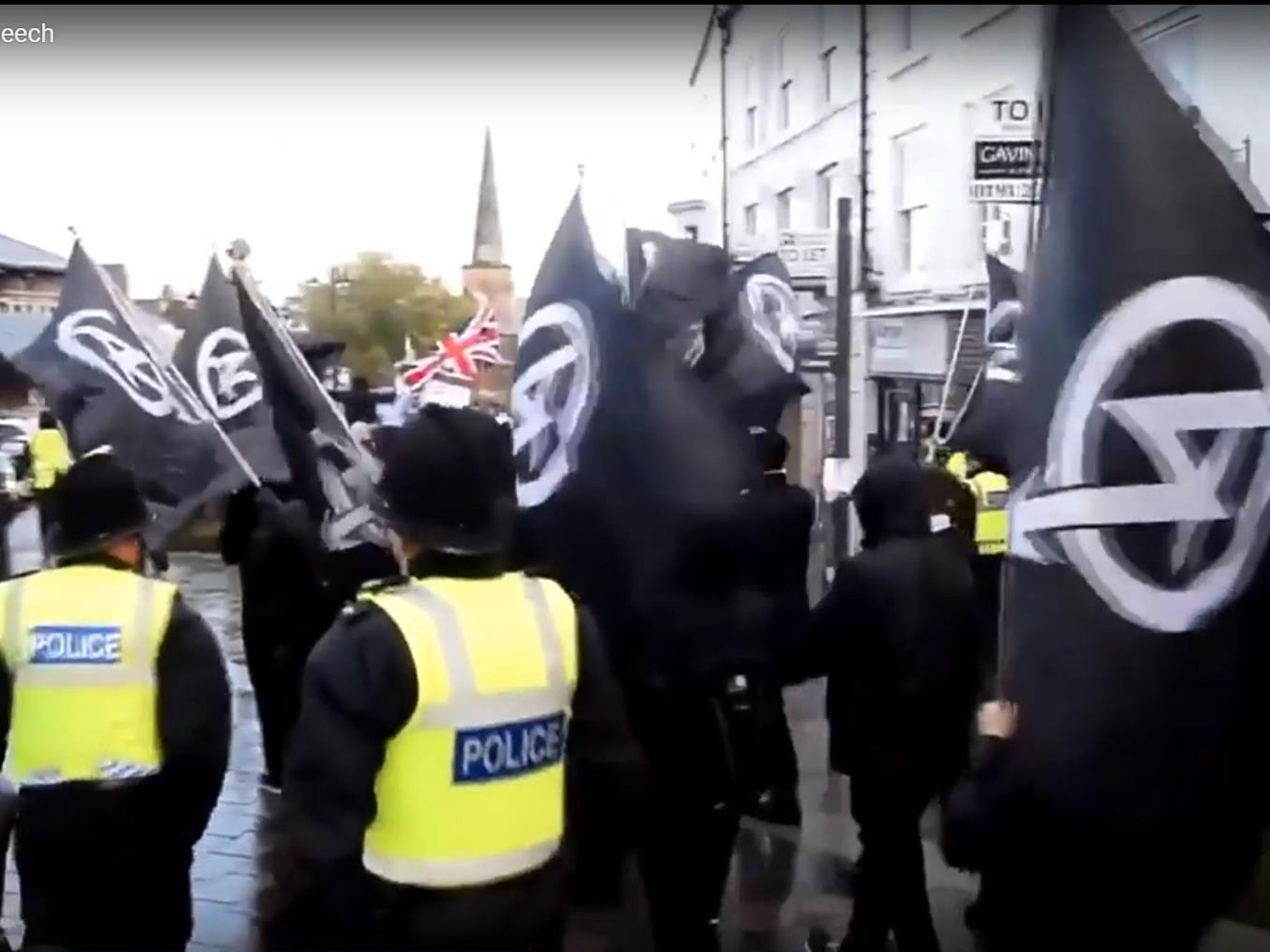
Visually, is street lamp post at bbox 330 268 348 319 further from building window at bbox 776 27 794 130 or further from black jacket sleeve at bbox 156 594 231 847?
black jacket sleeve at bbox 156 594 231 847

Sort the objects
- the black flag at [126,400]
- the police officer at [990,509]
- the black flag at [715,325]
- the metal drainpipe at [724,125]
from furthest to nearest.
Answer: the metal drainpipe at [724,125]
the police officer at [990,509]
the black flag at [126,400]
the black flag at [715,325]

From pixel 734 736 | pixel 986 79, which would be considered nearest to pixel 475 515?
pixel 734 736

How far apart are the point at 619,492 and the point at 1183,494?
2346mm

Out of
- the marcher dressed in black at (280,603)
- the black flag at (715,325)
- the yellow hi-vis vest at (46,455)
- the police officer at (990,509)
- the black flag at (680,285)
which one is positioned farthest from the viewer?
the yellow hi-vis vest at (46,455)

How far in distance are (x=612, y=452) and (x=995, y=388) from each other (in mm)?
3504

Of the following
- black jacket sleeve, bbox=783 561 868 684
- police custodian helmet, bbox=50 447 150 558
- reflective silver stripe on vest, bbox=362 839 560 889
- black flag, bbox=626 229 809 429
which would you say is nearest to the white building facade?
black flag, bbox=626 229 809 429

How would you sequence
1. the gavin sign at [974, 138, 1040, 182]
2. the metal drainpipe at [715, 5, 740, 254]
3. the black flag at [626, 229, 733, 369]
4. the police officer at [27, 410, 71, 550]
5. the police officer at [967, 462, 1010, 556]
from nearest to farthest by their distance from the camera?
the black flag at [626, 229, 733, 369] → the police officer at [967, 462, 1010, 556] → the gavin sign at [974, 138, 1040, 182] → the police officer at [27, 410, 71, 550] → the metal drainpipe at [715, 5, 740, 254]

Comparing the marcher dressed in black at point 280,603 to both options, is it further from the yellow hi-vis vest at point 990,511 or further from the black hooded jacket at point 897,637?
the yellow hi-vis vest at point 990,511

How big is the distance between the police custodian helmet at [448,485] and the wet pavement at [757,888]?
8.98ft

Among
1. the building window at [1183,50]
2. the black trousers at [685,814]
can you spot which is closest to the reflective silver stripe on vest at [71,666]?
the black trousers at [685,814]

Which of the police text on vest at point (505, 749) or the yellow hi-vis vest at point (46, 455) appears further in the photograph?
the yellow hi-vis vest at point (46, 455)

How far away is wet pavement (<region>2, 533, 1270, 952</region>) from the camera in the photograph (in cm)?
538

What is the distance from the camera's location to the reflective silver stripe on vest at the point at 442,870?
277cm

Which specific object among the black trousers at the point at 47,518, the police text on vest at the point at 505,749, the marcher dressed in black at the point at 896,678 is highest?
the black trousers at the point at 47,518
